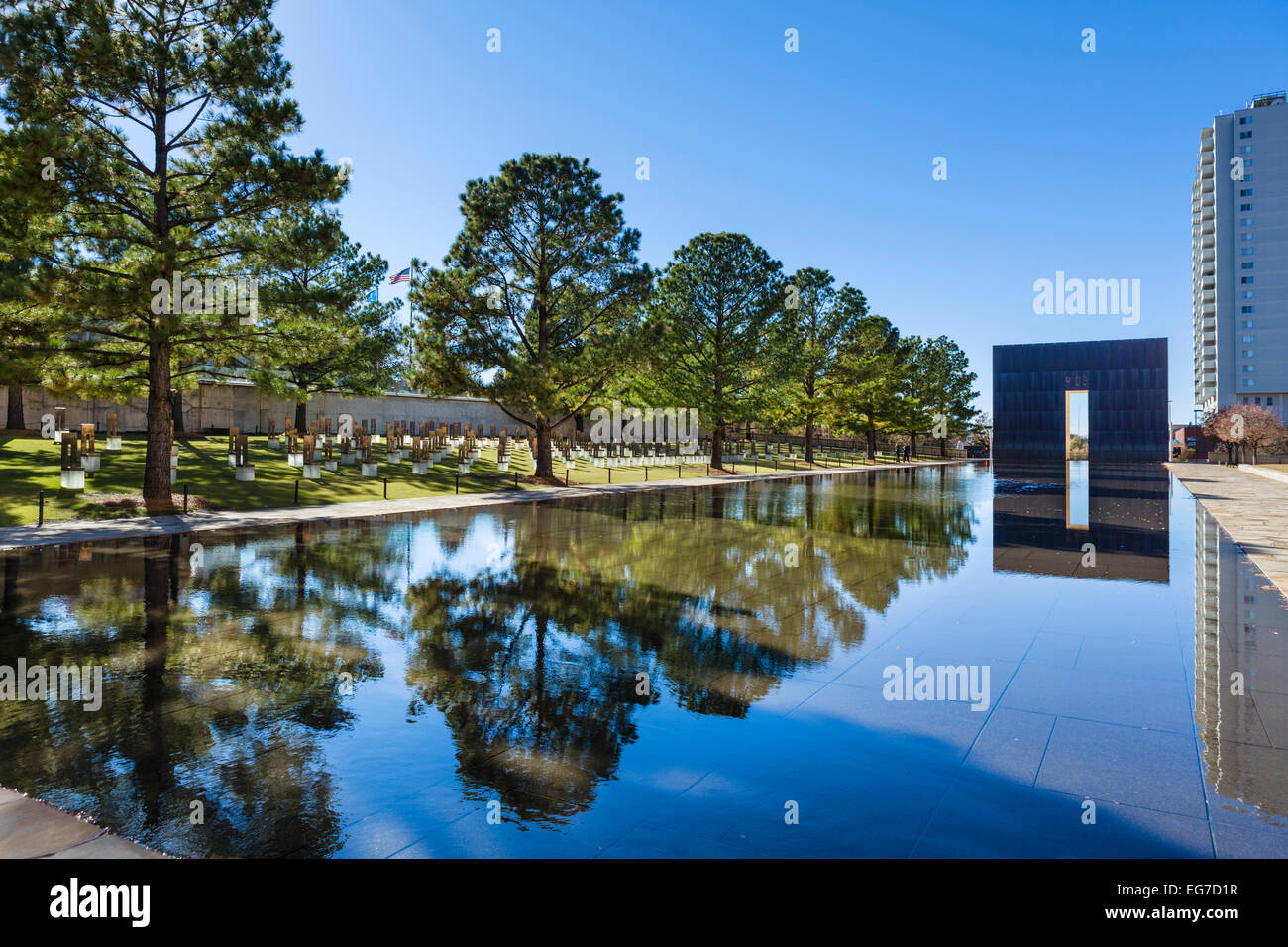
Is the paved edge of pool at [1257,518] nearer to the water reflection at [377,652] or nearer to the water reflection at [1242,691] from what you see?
the water reflection at [1242,691]

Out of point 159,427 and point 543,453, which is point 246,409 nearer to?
point 543,453

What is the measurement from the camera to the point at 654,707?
5.91 meters

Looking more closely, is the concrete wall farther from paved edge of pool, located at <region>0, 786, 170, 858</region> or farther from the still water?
paved edge of pool, located at <region>0, 786, 170, 858</region>

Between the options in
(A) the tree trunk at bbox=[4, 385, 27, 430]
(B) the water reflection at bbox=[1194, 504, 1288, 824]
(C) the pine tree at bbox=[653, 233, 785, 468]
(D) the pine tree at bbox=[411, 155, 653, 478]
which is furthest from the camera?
(C) the pine tree at bbox=[653, 233, 785, 468]

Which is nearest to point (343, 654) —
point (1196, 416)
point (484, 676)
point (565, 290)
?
point (484, 676)

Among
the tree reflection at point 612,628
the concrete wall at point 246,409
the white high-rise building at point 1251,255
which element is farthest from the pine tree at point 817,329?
the white high-rise building at point 1251,255

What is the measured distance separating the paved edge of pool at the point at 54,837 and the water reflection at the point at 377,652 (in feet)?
0.35

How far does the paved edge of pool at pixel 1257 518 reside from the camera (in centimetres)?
1234

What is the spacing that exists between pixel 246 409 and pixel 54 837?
4657 centimetres

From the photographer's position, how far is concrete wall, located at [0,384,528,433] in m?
37.0

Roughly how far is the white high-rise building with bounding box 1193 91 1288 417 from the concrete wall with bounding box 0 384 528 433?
106m

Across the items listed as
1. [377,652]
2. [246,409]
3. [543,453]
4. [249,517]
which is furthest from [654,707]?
[246,409]

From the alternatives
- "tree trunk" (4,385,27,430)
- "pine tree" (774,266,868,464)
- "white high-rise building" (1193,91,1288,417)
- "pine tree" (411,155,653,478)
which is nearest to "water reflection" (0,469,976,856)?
"pine tree" (411,155,653,478)
